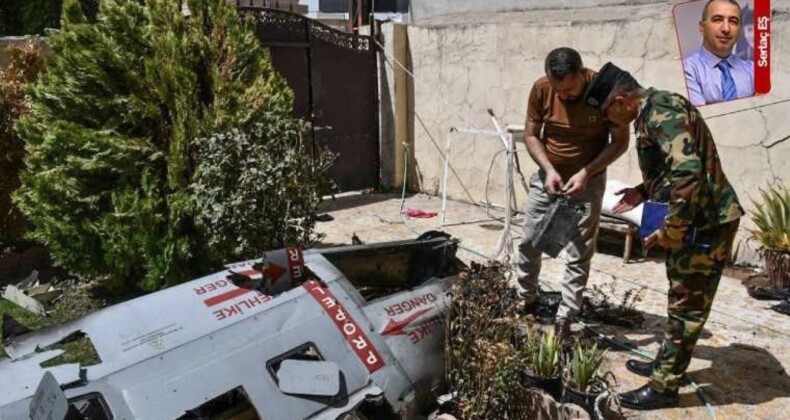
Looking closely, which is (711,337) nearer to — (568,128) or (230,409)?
(568,128)

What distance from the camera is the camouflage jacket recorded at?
3.18 metres

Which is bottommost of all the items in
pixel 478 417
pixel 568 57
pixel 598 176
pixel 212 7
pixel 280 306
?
pixel 478 417

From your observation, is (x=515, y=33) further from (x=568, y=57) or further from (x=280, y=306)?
(x=280, y=306)

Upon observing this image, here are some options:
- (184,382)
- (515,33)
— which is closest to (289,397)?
(184,382)

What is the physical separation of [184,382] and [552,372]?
6.09 feet

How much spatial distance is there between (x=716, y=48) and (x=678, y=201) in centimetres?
356

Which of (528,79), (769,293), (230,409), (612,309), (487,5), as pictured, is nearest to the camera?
(230,409)

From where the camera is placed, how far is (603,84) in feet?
11.5

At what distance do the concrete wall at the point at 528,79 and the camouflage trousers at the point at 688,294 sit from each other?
3.03 meters

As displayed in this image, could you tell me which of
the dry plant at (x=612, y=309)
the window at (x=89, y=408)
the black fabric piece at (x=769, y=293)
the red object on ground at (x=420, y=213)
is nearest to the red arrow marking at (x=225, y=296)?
the window at (x=89, y=408)

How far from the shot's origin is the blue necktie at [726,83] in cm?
598

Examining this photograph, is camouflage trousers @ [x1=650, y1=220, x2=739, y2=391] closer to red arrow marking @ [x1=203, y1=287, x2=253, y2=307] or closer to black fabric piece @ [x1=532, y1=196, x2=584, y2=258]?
black fabric piece @ [x1=532, y1=196, x2=584, y2=258]

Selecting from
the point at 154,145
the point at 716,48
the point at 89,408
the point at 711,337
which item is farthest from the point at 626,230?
the point at 89,408

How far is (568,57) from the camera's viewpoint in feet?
12.2
